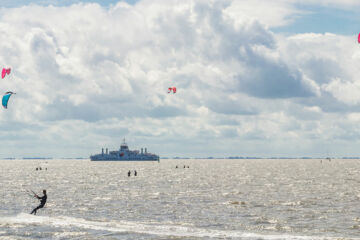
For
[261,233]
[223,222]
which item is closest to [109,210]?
[223,222]

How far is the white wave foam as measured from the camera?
3244 cm

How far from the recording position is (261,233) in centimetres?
3381

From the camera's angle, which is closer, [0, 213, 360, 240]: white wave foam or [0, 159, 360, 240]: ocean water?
[0, 213, 360, 240]: white wave foam

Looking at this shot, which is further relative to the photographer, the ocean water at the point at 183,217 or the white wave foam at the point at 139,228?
the ocean water at the point at 183,217

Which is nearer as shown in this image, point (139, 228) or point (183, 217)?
point (139, 228)

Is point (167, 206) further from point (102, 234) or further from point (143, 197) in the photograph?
point (102, 234)

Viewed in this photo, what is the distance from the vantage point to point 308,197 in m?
60.2

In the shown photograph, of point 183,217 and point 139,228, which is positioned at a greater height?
point 183,217

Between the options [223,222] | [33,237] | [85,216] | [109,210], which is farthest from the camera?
[109,210]

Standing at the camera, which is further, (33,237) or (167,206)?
(167,206)

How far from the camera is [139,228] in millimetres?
35750

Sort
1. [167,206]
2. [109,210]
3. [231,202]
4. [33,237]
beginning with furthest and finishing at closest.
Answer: [231,202] < [167,206] < [109,210] < [33,237]

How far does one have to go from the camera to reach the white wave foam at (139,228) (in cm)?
3244

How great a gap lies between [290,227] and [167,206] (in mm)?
16416
